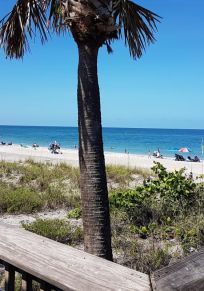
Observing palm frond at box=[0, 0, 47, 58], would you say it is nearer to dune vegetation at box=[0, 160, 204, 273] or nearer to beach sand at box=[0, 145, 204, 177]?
dune vegetation at box=[0, 160, 204, 273]

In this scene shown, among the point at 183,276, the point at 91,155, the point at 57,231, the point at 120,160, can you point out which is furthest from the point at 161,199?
the point at 120,160

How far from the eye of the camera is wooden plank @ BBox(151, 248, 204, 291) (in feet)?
3.40

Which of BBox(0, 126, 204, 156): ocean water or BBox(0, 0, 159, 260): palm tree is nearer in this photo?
BBox(0, 0, 159, 260): palm tree

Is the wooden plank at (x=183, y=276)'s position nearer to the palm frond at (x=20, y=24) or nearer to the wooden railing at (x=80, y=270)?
the wooden railing at (x=80, y=270)

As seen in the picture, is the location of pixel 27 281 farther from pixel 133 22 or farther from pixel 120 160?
pixel 120 160

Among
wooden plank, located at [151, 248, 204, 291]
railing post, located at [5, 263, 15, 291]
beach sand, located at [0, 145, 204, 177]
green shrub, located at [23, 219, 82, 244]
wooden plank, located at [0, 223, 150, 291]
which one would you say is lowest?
beach sand, located at [0, 145, 204, 177]

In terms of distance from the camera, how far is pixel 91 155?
392 cm

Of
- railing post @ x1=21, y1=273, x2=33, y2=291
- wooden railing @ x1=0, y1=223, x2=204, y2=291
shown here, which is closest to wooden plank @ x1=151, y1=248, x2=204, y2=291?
wooden railing @ x1=0, y1=223, x2=204, y2=291

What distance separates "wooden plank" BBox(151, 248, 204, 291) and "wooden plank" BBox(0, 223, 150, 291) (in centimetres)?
5

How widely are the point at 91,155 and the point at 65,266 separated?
2.63 m

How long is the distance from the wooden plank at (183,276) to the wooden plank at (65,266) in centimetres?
5

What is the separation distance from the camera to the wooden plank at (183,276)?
1.04m

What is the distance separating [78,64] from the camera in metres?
4.10

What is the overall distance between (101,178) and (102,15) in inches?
61.4
